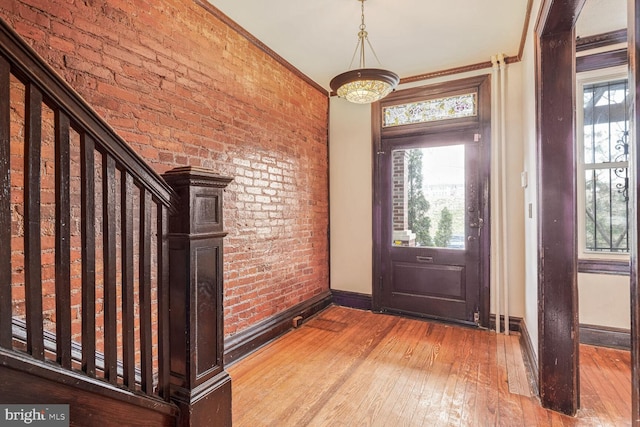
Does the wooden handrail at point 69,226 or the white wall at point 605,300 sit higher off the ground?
the wooden handrail at point 69,226

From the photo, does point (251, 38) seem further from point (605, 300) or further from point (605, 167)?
point (605, 300)

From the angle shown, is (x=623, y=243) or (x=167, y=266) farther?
(x=623, y=243)

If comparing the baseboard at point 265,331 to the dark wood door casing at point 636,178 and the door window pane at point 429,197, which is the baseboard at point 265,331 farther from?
the dark wood door casing at point 636,178

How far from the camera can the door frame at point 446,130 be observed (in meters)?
3.29

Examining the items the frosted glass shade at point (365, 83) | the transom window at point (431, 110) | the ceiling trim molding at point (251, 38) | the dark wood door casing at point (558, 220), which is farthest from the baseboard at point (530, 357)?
the ceiling trim molding at point (251, 38)

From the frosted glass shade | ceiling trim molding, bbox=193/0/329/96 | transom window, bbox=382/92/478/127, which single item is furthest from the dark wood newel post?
transom window, bbox=382/92/478/127

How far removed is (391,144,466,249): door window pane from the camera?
3.45m

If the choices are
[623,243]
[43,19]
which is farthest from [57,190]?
[623,243]

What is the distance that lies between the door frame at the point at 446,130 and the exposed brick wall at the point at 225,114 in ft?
2.10

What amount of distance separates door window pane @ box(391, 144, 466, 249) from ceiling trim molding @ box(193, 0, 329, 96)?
1.33m

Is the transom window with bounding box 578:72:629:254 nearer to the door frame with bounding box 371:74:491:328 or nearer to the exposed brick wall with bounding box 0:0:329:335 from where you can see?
the door frame with bounding box 371:74:491:328

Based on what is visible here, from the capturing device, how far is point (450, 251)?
3465 mm

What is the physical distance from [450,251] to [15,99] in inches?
139

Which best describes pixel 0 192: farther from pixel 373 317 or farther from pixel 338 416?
pixel 373 317
